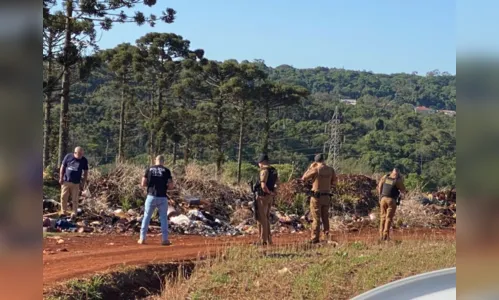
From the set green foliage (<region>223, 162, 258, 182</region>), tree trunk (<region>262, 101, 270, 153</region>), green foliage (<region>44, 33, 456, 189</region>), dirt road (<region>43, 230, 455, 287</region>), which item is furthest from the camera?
tree trunk (<region>262, 101, 270, 153</region>)

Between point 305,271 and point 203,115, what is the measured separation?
28858 millimetres

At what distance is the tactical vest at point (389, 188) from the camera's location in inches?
404

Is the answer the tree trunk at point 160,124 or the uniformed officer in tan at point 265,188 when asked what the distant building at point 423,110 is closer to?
the tree trunk at point 160,124

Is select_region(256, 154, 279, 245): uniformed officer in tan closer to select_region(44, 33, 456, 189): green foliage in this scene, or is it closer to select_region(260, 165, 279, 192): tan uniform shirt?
select_region(260, 165, 279, 192): tan uniform shirt

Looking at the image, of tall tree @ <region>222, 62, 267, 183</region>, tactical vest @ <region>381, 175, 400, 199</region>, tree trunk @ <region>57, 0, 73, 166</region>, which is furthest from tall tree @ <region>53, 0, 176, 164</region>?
tall tree @ <region>222, 62, 267, 183</region>

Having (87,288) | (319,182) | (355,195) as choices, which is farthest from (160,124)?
(87,288)

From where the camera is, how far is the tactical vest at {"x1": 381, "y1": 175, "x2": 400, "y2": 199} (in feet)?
33.7

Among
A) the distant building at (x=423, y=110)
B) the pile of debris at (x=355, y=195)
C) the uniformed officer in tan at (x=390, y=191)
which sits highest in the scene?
the distant building at (x=423, y=110)

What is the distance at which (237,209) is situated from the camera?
1460cm

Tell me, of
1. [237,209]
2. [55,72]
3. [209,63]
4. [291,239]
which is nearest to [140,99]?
[209,63]

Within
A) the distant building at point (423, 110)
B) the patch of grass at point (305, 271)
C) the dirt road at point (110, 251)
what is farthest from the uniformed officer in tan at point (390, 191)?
the distant building at point (423, 110)

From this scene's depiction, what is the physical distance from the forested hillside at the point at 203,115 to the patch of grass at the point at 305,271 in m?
7.59

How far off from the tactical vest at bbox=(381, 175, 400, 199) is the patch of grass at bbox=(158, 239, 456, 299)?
3.25 ft
